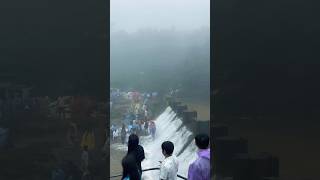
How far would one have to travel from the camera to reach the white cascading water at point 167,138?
4.29 metres

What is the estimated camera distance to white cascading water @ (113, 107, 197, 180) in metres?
4.29

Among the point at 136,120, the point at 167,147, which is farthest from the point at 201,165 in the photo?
the point at 136,120

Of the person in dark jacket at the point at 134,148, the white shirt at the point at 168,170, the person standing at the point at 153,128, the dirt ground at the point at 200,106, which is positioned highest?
the dirt ground at the point at 200,106

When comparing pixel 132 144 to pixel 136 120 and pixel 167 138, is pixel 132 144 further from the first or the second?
pixel 167 138

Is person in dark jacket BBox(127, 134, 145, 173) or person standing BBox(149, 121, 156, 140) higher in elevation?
person standing BBox(149, 121, 156, 140)

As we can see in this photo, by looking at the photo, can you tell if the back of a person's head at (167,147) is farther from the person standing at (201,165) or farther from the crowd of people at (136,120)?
the crowd of people at (136,120)

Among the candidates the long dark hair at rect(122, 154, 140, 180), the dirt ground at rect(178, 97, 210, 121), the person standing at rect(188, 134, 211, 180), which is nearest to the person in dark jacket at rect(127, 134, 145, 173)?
the long dark hair at rect(122, 154, 140, 180)
